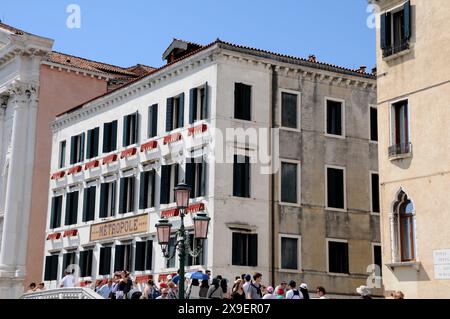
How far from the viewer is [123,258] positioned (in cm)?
3122

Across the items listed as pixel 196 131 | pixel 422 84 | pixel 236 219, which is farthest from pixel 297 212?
pixel 422 84

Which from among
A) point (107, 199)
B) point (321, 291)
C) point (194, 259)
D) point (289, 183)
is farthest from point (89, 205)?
point (321, 291)

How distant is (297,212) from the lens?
1127 inches

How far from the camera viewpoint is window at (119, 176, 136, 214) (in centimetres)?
3175

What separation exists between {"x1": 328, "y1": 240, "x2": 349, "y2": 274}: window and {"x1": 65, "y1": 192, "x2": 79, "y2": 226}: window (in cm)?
1258

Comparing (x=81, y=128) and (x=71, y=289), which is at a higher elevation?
(x=81, y=128)

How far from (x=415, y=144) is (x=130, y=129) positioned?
1485cm

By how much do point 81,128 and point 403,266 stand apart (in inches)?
784

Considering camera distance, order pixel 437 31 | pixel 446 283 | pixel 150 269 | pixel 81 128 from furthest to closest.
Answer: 1. pixel 81 128
2. pixel 150 269
3. pixel 437 31
4. pixel 446 283

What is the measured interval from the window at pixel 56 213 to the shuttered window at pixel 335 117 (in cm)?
1427

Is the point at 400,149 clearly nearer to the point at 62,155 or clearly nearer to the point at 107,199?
the point at 107,199

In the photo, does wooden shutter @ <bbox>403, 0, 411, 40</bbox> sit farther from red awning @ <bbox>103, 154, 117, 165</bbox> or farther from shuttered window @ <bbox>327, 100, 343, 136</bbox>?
red awning @ <bbox>103, 154, 117, 165</bbox>

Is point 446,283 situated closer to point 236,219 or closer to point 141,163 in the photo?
point 236,219
